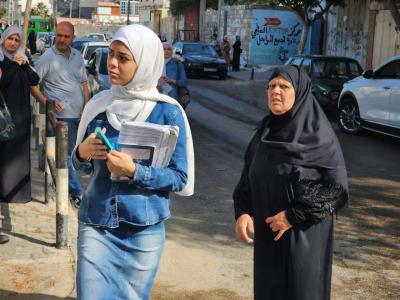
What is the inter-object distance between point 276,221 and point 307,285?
357 mm

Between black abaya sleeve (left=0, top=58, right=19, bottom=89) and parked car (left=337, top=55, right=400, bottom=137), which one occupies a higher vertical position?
black abaya sleeve (left=0, top=58, right=19, bottom=89)

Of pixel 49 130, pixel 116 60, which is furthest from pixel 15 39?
pixel 116 60

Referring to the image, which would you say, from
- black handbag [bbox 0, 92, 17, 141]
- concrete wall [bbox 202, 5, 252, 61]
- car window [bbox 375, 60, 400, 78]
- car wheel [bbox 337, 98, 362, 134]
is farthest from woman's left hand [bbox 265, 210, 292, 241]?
concrete wall [bbox 202, 5, 252, 61]

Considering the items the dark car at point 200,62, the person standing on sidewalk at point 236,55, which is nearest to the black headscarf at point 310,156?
the dark car at point 200,62

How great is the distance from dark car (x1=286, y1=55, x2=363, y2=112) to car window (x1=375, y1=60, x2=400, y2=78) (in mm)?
2960

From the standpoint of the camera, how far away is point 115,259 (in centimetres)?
324

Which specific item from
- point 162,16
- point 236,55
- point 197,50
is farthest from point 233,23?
point 162,16

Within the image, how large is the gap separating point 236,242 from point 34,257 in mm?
1898

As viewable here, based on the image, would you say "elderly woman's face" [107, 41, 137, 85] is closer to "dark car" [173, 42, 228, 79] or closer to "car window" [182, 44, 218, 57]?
"dark car" [173, 42, 228, 79]

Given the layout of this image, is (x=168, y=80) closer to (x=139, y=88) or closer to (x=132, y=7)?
(x=139, y=88)

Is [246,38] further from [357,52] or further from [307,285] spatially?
[307,285]

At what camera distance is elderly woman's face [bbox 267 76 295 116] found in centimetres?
333

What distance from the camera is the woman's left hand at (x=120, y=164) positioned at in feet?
9.78

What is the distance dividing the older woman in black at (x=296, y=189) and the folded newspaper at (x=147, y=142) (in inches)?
22.0
